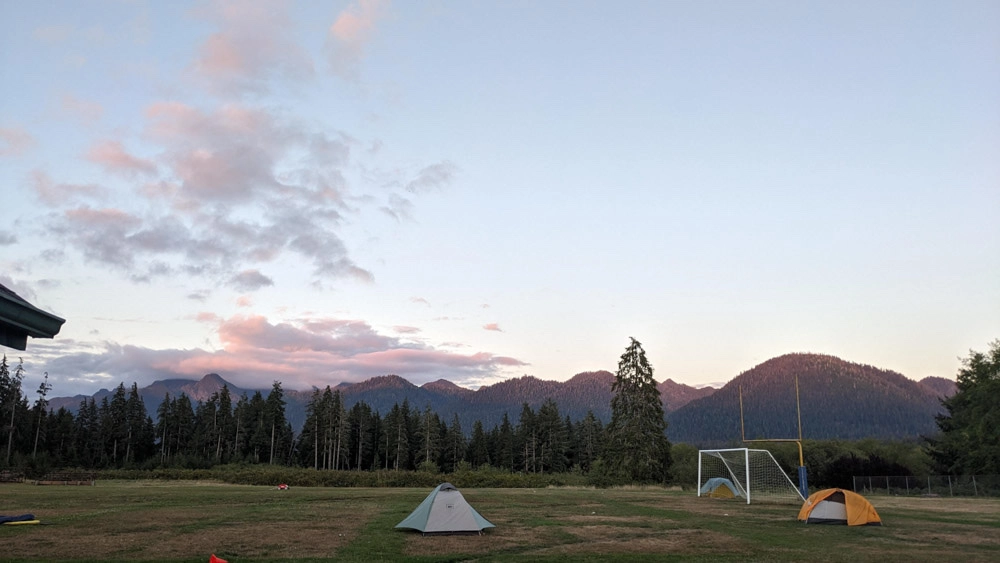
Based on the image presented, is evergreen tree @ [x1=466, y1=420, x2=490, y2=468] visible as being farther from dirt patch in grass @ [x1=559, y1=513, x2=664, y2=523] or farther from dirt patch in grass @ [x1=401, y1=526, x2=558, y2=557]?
dirt patch in grass @ [x1=401, y1=526, x2=558, y2=557]

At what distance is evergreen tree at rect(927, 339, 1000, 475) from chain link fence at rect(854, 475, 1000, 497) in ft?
49.1

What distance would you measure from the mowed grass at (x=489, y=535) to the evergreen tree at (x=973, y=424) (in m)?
38.5

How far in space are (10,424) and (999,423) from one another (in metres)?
124

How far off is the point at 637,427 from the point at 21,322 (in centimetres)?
7012

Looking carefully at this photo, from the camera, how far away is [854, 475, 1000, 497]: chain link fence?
48031mm

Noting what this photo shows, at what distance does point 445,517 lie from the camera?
21.0 m

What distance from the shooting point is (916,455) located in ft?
300

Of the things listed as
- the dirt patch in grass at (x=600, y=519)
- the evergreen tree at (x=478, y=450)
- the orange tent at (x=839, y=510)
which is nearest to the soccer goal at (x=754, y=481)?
the orange tent at (x=839, y=510)

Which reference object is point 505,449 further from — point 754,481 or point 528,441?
point 754,481

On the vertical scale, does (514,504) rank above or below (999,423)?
below

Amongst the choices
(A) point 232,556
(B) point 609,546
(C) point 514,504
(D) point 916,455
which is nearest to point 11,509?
(A) point 232,556

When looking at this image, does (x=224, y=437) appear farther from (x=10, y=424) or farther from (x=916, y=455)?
(x=916, y=455)

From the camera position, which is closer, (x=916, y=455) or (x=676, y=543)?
(x=676, y=543)

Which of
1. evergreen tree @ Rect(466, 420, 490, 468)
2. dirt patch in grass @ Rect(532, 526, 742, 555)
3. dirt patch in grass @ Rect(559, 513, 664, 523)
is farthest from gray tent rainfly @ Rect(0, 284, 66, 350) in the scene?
evergreen tree @ Rect(466, 420, 490, 468)
